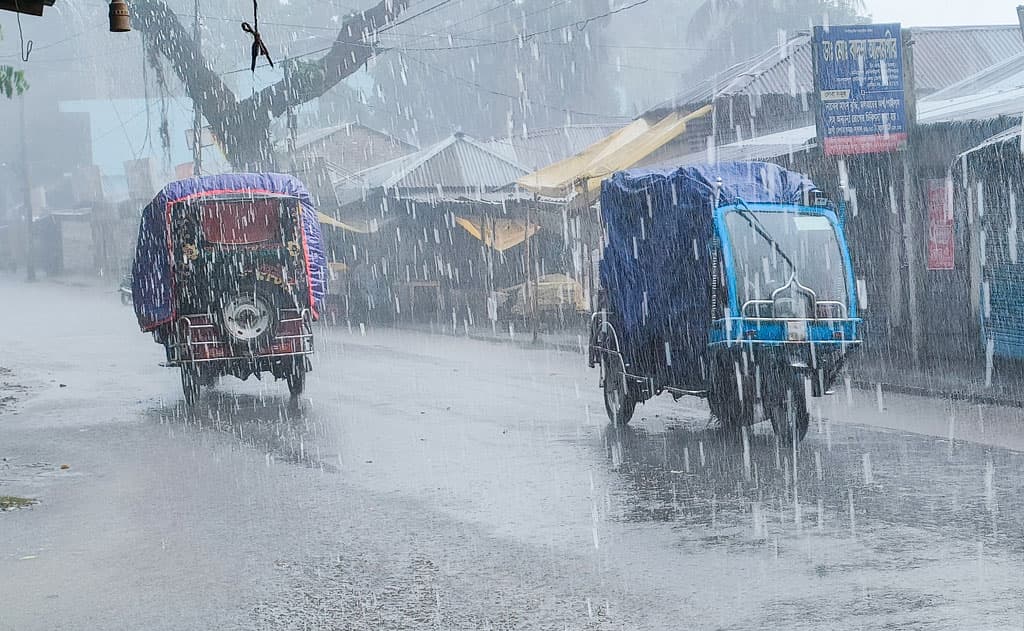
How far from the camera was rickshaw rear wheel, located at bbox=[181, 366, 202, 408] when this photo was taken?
15138mm

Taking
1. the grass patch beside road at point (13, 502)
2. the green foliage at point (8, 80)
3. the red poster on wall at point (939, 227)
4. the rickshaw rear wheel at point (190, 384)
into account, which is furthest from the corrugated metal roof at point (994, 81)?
the grass patch beside road at point (13, 502)

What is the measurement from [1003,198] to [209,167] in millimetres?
61211

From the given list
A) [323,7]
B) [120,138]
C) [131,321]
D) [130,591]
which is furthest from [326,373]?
[120,138]

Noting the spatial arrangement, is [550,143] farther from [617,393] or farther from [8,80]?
[617,393]

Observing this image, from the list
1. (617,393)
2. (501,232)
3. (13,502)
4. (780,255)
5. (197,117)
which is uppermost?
(197,117)

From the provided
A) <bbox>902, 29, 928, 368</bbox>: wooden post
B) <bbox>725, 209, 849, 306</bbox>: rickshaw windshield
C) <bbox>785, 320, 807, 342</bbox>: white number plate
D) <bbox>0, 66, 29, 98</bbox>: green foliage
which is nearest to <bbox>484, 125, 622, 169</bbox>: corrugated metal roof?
<bbox>902, 29, 928, 368</bbox>: wooden post

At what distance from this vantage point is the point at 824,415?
43.3ft

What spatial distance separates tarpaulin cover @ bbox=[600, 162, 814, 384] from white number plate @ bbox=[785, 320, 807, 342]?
0.73 m

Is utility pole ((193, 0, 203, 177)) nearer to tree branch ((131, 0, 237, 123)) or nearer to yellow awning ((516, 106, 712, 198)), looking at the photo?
tree branch ((131, 0, 237, 123))

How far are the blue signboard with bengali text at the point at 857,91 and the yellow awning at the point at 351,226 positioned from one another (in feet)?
66.3

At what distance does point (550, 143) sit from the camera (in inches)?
1893

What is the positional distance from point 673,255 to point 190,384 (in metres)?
6.38

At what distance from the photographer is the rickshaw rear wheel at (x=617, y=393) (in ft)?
40.6

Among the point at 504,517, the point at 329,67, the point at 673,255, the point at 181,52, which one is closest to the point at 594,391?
the point at 673,255
